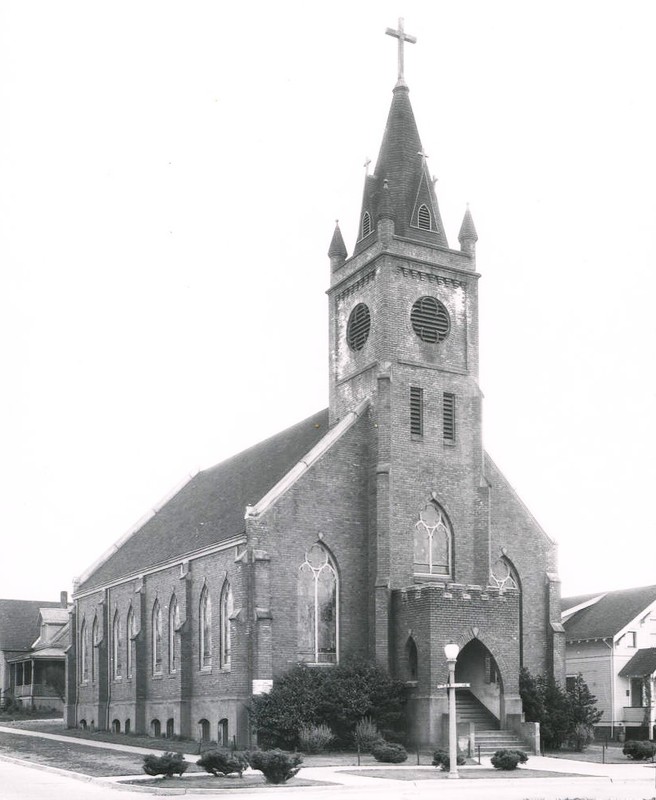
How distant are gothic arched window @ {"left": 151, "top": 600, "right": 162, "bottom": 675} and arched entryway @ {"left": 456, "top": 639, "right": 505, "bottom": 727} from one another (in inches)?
557

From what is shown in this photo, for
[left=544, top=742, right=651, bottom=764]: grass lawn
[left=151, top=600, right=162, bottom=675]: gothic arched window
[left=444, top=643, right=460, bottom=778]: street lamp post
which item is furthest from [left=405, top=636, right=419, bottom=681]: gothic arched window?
[left=151, top=600, right=162, bottom=675]: gothic arched window

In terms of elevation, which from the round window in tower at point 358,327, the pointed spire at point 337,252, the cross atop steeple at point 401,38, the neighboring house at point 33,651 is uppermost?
the cross atop steeple at point 401,38

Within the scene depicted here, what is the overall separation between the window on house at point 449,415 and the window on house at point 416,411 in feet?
3.50

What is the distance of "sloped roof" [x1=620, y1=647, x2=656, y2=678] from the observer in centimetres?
5247

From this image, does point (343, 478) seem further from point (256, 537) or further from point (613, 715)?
point (613, 715)

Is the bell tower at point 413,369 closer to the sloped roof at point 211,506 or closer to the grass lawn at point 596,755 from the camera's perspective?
the sloped roof at point 211,506

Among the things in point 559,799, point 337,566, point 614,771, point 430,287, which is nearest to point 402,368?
point 430,287

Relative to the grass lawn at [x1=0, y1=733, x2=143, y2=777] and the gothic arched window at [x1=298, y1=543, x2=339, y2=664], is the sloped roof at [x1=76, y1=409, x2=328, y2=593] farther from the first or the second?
the grass lawn at [x1=0, y1=733, x2=143, y2=777]

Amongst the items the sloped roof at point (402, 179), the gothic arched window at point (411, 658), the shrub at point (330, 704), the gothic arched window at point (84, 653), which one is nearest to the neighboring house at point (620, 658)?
the gothic arched window at point (411, 658)

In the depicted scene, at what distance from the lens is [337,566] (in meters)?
39.7

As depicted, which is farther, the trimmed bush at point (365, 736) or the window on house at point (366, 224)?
the window on house at point (366, 224)

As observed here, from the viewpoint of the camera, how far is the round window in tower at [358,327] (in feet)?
140

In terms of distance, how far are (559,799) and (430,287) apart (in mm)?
24308

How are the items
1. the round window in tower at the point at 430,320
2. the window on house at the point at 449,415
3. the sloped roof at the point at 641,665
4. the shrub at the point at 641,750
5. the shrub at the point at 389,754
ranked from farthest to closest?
the sloped roof at the point at 641,665 → the round window in tower at the point at 430,320 → the window on house at the point at 449,415 → the shrub at the point at 641,750 → the shrub at the point at 389,754
